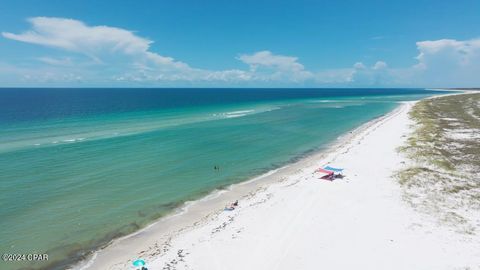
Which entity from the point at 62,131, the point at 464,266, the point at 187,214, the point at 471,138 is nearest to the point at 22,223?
the point at 187,214

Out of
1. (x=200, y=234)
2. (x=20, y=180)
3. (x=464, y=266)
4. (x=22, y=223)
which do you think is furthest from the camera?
(x=20, y=180)

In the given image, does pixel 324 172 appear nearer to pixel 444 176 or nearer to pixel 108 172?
pixel 444 176

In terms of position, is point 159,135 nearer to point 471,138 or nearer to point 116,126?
point 116,126

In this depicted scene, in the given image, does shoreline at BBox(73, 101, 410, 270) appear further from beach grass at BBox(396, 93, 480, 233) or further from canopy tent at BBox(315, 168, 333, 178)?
beach grass at BBox(396, 93, 480, 233)

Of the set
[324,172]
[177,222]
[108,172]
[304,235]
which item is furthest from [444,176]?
[108,172]

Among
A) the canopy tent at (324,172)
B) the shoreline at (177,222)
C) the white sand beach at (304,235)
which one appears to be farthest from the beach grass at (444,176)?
the shoreline at (177,222)

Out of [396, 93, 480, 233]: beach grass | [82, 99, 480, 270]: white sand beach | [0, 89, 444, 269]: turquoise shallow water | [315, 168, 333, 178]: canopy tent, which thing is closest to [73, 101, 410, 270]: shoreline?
[82, 99, 480, 270]: white sand beach

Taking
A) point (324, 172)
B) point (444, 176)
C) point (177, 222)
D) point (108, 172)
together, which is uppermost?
point (324, 172)
